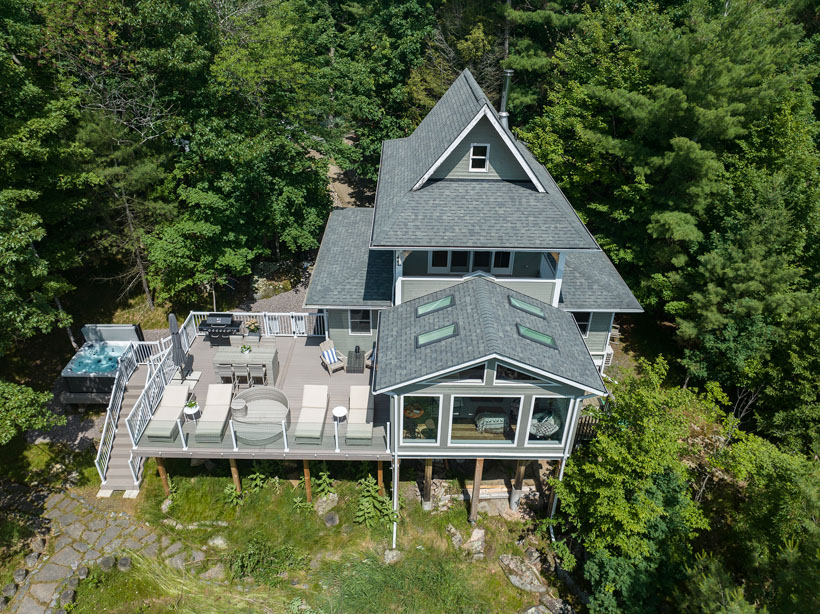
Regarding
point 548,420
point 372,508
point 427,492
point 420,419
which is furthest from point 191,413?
point 548,420

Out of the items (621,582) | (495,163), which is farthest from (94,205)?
(621,582)

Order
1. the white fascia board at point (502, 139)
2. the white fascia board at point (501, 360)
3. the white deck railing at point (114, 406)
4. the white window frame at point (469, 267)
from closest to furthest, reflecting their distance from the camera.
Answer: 1. the white fascia board at point (501, 360)
2. the white fascia board at point (502, 139)
3. the white deck railing at point (114, 406)
4. the white window frame at point (469, 267)

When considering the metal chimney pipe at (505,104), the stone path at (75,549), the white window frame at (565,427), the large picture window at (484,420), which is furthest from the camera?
the metal chimney pipe at (505,104)

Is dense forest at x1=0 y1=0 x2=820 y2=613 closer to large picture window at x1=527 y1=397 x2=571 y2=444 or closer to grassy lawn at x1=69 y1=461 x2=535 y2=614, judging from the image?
large picture window at x1=527 y1=397 x2=571 y2=444

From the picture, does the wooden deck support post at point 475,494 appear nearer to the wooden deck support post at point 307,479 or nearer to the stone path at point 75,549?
the wooden deck support post at point 307,479

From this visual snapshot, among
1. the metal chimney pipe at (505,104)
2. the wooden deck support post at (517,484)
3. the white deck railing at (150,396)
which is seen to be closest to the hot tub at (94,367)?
the white deck railing at (150,396)

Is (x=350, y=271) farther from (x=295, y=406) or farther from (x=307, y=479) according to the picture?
(x=307, y=479)
